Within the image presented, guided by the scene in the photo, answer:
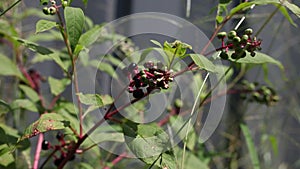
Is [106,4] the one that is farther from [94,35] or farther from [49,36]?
[94,35]

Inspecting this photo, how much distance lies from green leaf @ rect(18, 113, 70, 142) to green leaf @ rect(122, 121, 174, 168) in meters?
0.09

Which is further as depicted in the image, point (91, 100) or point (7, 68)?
point (7, 68)

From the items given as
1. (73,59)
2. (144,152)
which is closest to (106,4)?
(73,59)

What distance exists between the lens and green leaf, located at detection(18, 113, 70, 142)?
1.80 feet

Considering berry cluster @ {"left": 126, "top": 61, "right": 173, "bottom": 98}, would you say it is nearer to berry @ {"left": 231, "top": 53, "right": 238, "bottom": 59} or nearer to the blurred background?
berry @ {"left": 231, "top": 53, "right": 238, "bottom": 59}

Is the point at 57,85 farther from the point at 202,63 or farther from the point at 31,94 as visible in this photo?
the point at 202,63

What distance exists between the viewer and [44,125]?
0.56 m

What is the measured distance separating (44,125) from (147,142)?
0.14 m

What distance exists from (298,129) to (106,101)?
1.21 meters

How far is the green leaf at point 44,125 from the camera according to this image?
55 cm

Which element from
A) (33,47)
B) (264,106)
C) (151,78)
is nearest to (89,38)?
(33,47)

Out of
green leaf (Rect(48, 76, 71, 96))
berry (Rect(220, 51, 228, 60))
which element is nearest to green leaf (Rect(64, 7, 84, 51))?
berry (Rect(220, 51, 228, 60))

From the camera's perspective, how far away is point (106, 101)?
77 centimetres

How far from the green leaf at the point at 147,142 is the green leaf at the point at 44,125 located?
0.09 metres
